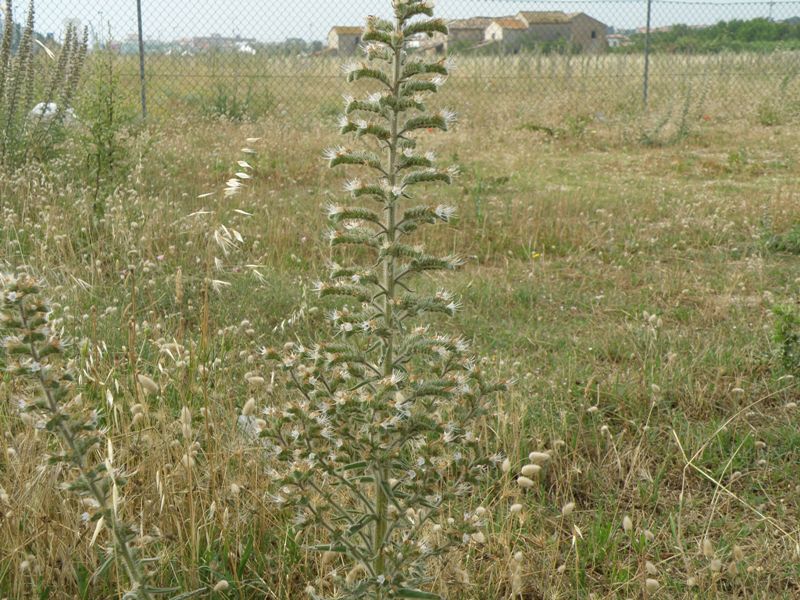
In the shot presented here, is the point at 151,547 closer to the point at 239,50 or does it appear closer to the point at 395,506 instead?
the point at 395,506

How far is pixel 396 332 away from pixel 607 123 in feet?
41.5

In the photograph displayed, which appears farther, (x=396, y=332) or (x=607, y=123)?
(x=607, y=123)

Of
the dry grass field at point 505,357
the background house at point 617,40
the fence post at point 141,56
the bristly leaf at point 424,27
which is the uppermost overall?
the background house at point 617,40

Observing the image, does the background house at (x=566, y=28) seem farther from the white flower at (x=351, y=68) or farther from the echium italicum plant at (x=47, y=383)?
the echium italicum plant at (x=47, y=383)

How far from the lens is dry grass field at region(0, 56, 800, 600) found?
2611 mm

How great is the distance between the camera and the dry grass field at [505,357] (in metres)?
2.61

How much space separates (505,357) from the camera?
14.9 ft

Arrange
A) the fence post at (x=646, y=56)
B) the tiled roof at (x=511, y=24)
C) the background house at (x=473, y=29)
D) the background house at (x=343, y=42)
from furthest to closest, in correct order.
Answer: the tiled roof at (x=511, y=24) → the background house at (x=473, y=29) → the background house at (x=343, y=42) → the fence post at (x=646, y=56)

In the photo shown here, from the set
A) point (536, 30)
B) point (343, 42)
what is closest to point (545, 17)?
point (536, 30)

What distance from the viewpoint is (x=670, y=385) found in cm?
402

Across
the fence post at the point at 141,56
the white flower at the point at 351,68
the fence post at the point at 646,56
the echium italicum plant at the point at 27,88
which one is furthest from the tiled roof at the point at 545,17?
the white flower at the point at 351,68

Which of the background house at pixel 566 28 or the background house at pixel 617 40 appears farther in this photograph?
the background house at pixel 566 28

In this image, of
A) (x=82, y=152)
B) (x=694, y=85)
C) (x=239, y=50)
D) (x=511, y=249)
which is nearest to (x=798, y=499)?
(x=511, y=249)

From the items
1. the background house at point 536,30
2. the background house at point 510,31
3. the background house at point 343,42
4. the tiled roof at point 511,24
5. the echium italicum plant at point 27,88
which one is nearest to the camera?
the echium italicum plant at point 27,88
